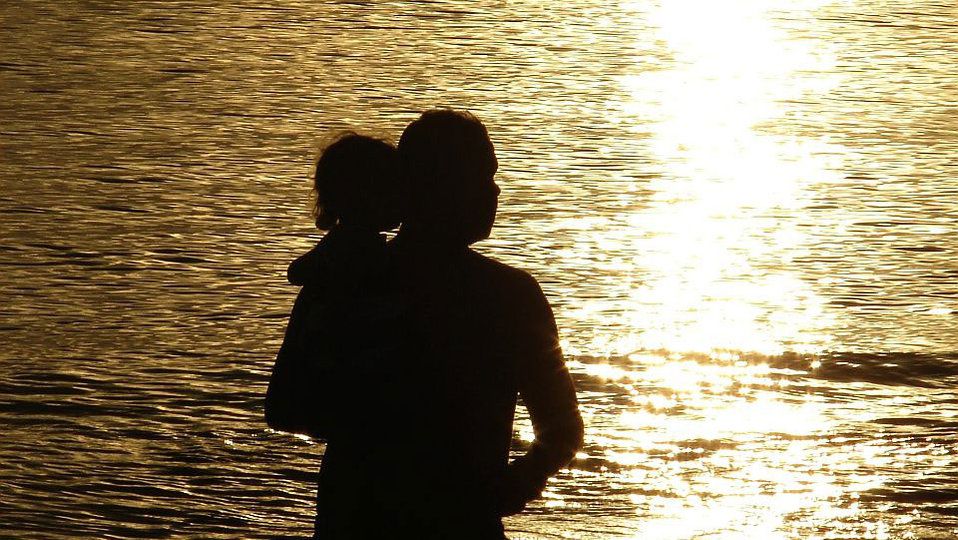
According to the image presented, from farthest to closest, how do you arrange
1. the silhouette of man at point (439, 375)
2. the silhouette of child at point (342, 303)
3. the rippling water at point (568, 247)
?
the rippling water at point (568, 247), the silhouette of man at point (439, 375), the silhouette of child at point (342, 303)

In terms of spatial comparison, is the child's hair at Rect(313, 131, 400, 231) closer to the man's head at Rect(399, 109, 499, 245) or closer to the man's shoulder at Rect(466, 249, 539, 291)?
the man's head at Rect(399, 109, 499, 245)

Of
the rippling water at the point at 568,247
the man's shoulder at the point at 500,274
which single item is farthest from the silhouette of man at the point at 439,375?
the rippling water at the point at 568,247

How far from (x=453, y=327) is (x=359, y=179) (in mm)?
290

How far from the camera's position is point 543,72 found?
537 inches

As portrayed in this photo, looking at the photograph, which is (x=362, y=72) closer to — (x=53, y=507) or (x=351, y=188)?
(x=53, y=507)

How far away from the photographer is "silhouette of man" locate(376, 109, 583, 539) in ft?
9.77

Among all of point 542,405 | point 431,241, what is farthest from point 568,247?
point 431,241

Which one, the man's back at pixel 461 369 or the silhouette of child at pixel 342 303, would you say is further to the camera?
the man's back at pixel 461 369

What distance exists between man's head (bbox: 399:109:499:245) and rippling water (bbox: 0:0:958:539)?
0.70 feet

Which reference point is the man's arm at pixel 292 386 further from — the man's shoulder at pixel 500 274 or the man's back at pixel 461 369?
the man's shoulder at pixel 500 274

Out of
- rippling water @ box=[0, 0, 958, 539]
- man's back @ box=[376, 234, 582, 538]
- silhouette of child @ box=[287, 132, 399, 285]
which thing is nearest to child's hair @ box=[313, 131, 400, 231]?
silhouette of child @ box=[287, 132, 399, 285]

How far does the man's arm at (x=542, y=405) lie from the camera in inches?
119

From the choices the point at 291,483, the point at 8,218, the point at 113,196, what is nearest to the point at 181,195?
the point at 113,196

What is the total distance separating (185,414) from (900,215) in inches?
180
